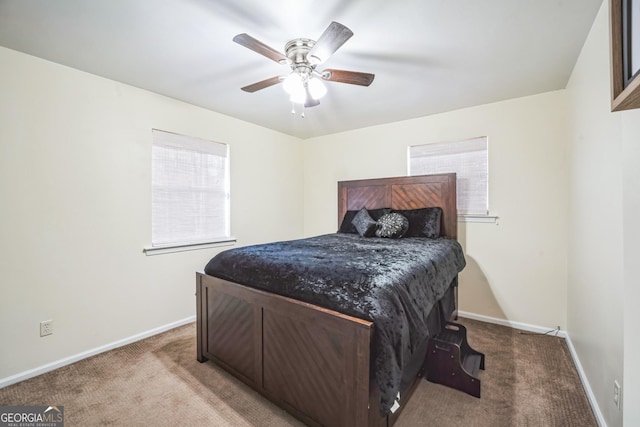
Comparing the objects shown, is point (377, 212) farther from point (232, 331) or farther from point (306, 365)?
point (306, 365)

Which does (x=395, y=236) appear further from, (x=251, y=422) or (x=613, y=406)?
(x=251, y=422)

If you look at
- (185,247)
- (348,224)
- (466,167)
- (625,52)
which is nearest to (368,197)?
(348,224)

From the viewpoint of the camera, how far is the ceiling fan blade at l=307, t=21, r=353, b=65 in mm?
1491

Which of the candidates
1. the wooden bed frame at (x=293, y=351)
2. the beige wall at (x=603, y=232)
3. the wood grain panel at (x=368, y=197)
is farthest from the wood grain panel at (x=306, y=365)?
the wood grain panel at (x=368, y=197)

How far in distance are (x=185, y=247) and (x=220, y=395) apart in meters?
1.75

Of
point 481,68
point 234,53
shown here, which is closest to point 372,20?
point 234,53

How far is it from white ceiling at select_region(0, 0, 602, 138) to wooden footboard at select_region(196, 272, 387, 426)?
68.8 inches

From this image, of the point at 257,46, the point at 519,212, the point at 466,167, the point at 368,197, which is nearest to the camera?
the point at 257,46

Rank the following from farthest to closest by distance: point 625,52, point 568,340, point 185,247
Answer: point 185,247 < point 568,340 < point 625,52

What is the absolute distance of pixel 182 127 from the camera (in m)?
3.14

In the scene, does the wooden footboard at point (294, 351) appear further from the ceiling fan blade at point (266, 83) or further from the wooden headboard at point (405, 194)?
the wooden headboard at point (405, 194)

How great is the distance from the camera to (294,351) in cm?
163

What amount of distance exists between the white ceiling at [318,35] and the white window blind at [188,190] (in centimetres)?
58

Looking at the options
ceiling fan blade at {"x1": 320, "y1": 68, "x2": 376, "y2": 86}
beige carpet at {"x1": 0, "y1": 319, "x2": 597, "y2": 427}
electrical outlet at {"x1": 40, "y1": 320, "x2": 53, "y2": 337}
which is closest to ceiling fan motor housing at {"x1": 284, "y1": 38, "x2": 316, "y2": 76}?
ceiling fan blade at {"x1": 320, "y1": 68, "x2": 376, "y2": 86}
